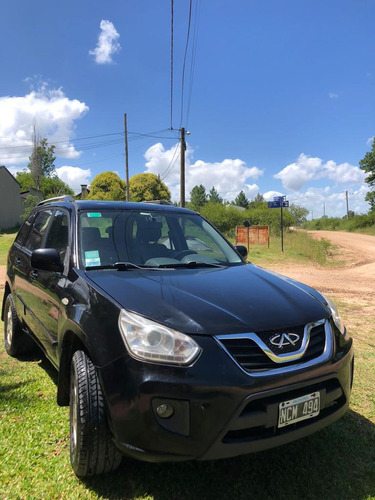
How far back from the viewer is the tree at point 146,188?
144ft


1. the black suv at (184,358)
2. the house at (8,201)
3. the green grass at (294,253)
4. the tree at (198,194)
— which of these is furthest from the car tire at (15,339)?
the tree at (198,194)

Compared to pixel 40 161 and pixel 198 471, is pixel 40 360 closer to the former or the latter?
pixel 198 471

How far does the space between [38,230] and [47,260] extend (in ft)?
4.63

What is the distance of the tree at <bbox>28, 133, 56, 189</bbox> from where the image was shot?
54625mm

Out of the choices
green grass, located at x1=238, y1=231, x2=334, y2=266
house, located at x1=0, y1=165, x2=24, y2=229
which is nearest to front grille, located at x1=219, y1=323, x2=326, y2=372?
green grass, located at x1=238, y1=231, x2=334, y2=266

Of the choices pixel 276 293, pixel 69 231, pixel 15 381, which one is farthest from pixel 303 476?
pixel 15 381

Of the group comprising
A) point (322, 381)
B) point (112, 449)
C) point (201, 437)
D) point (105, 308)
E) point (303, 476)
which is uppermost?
point (105, 308)

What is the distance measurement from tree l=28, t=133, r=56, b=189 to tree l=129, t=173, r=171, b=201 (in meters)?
18.9

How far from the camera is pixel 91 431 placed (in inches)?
79.2

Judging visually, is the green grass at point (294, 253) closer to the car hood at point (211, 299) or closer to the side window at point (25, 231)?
the side window at point (25, 231)

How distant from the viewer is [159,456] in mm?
1819

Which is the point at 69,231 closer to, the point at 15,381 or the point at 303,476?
the point at 15,381

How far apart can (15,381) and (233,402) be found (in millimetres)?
2816

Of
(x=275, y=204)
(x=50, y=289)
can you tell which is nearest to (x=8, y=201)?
(x=275, y=204)
